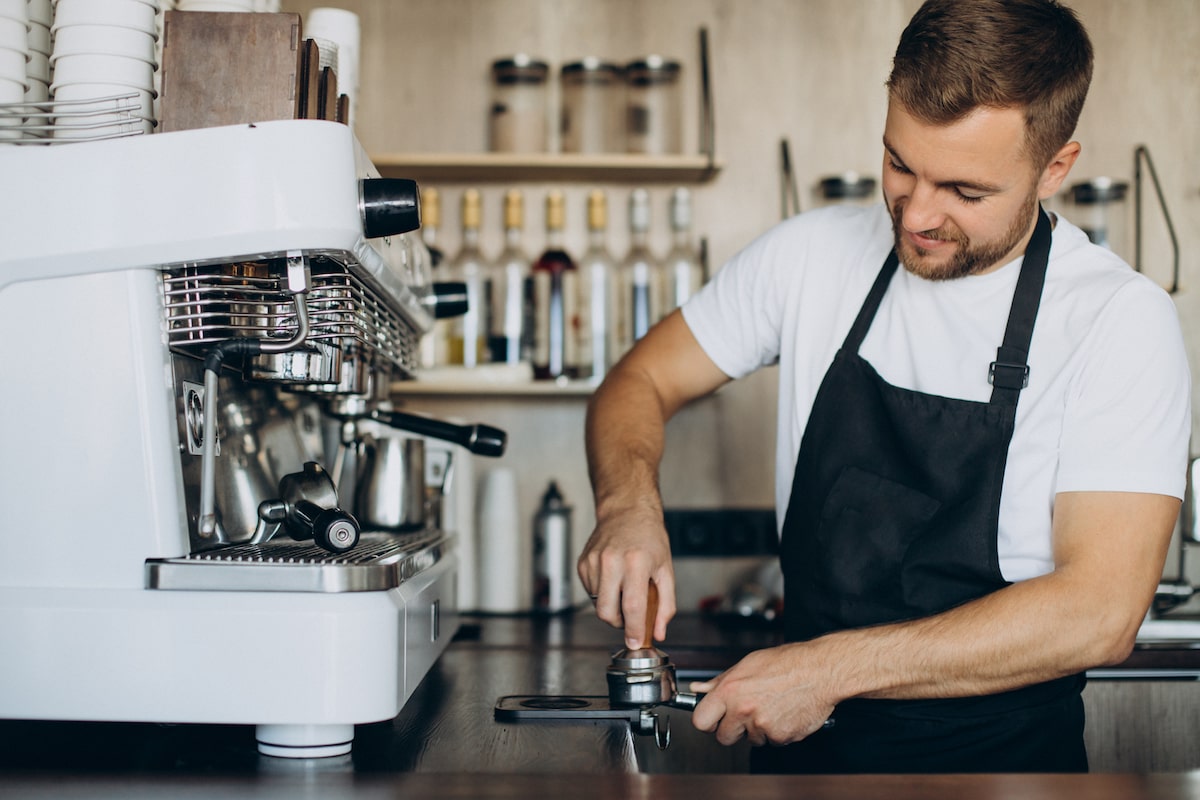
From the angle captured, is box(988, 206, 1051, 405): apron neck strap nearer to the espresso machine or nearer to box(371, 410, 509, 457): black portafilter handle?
box(371, 410, 509, 457): black portafilter handle

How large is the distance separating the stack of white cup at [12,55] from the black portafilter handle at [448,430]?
50 cm

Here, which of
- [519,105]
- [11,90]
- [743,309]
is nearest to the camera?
[11,90]

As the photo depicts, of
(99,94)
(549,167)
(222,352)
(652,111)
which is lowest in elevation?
(222,352)

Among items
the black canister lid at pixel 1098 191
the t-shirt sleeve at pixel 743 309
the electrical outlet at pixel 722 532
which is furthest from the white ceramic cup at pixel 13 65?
the black canister lid at pixel 1098 191

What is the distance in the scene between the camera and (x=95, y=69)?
2.98ft

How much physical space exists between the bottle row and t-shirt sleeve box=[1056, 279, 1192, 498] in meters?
1.02

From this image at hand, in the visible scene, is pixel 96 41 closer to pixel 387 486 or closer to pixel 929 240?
pixel 387 486

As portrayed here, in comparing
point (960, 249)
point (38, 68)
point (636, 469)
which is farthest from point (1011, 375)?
point (38, 68)

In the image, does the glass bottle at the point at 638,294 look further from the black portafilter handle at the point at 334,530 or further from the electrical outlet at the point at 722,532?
the black portafilter handle at the point at 334,530

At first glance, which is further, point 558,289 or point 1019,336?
point 558,289

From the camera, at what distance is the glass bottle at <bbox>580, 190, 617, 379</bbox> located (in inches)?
79.9

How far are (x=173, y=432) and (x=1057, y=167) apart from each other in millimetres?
965

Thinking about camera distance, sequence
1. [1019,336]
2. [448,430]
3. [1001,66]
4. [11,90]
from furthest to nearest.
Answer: [448,430], [1019,336], [1001,66], [11,90]

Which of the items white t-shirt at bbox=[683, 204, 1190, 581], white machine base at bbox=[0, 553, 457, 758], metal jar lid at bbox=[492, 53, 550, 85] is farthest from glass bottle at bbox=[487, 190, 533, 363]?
white machine base at bbox=[0, 553, 457, 758]
